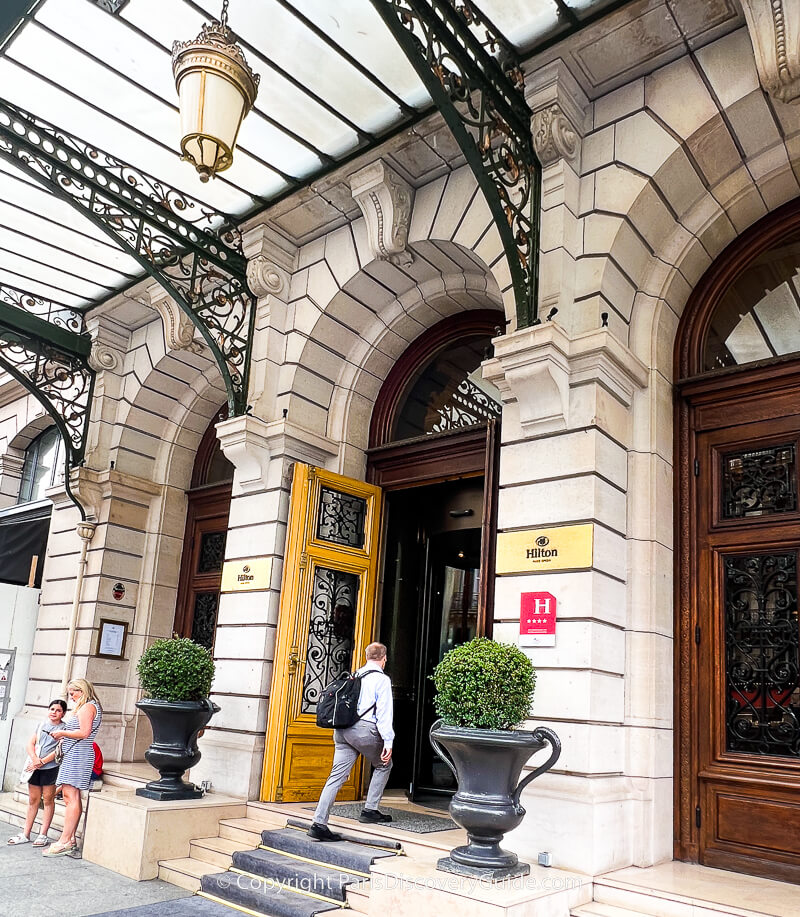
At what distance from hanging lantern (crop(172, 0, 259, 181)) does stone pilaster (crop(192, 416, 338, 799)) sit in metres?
3.50

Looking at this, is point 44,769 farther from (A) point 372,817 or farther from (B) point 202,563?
(B) point 202,563

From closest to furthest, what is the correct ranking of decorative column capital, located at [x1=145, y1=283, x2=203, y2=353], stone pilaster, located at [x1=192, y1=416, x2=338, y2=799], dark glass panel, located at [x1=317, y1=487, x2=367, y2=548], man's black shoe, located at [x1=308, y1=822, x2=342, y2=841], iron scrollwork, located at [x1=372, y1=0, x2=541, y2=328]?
iron scrollwork, located at [x1=372, y1=0, x2=541, y2=328] < man's black shoe, located at [x1=308, y1=822, x2=342, y2=841] < stone pilaster, located at [x1=192, y1=416, x2=338, y2=799] < dark glass panel, located at [x1=317, y1=487, x2=367, y2=548] < decorative column capital, located at [x1=145, y1=283, x2=203, y2=353]

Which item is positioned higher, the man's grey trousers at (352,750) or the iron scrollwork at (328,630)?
the iron scrollwork at (328,630)

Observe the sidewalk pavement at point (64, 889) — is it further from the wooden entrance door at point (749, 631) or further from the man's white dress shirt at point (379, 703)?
the wooden entrance door at point (749, 631)

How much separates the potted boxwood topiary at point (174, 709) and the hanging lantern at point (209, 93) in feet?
14.8

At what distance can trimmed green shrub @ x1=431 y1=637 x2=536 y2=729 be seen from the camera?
5.20 meters

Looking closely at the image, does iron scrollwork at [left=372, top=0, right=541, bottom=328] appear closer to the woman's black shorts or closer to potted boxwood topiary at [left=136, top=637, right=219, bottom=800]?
potted boxwood topiary at [left=136, top=637, right=219, bottom=800]

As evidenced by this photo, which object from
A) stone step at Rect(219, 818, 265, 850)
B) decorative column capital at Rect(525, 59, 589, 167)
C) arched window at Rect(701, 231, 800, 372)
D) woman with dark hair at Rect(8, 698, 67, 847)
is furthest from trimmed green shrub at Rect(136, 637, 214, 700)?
decorative column capital at Rect(525, 59, 589, 167)

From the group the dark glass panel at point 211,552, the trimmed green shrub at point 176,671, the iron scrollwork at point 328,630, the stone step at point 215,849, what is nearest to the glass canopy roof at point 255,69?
the iron scrollwork at point 328,630

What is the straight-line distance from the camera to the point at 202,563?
11.5 meters

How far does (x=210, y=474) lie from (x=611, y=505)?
276 inches

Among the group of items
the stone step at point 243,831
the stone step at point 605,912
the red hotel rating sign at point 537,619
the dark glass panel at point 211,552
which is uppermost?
the dark glass panel at point 211,552

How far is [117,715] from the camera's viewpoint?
36.0ft

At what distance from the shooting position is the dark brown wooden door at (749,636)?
19.3ft
